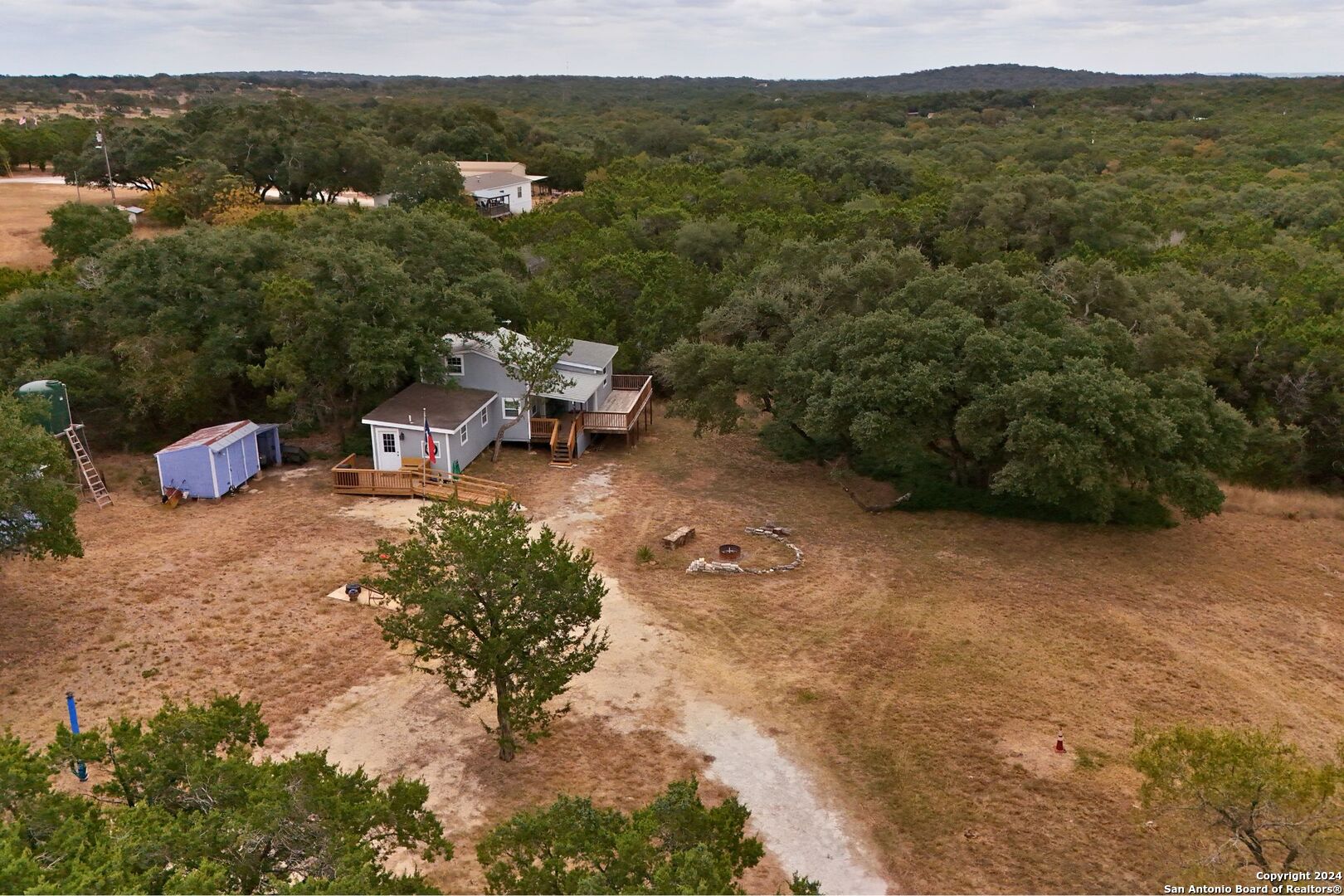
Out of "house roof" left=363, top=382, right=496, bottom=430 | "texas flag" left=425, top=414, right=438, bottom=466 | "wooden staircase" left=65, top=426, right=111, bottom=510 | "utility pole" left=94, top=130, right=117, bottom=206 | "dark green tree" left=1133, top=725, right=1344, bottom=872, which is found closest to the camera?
"dark green tree" left=1133, top=725, right=1344, bottom=872

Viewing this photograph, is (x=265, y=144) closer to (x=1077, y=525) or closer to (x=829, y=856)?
(x=1077, y=525)

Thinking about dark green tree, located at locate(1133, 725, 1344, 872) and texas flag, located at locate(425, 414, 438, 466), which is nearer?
dark green tree, located at locate(1133, 725, 1344, 872)

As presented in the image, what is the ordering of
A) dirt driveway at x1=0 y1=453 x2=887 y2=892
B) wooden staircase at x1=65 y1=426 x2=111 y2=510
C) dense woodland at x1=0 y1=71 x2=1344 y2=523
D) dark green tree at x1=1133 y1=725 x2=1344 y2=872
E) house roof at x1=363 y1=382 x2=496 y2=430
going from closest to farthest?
dark green tree at x1=1133 y1=725 x2=1344 y2=872 < dirt driveway at x1=0 y1=453 x2=887 y2=892 < dense woodland at x1=0 y1=71 x2=1344 y2=523 < wooden staircase at x1=65 y1=426 x2=111 y2=510 < house roof at x1=363 y1=382 x2=496 y2=430

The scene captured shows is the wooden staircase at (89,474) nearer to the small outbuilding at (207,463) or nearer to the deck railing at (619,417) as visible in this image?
the small outbuilding at (207,463)

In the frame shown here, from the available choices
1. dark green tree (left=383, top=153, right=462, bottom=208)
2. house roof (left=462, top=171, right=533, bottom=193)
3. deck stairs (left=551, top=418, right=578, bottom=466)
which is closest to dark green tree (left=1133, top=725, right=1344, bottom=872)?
deck stairs (left=551, top=418, right=578, bottom=466)

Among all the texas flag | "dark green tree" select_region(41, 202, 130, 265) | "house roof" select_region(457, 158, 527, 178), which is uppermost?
"house roof" select_region(457, 158, 527, 178)

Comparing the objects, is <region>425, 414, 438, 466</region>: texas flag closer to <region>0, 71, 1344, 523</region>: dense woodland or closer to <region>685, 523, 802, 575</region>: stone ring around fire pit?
<region>0, 71, 1344, 523</region>: dense woodland

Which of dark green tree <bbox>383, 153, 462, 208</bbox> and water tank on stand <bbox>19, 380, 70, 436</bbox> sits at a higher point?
dark green tree <bbox>383, 153, 462, 208</bbox>
